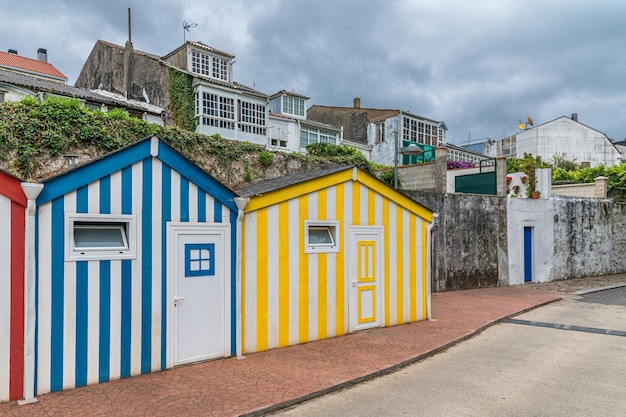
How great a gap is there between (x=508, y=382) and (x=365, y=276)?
3.25 m

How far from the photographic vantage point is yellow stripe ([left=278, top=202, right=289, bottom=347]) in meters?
7.35

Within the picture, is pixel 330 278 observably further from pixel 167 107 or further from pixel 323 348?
pixel 167 107

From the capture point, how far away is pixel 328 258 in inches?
315

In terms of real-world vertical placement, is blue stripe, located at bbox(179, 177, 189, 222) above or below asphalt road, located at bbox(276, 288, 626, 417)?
above

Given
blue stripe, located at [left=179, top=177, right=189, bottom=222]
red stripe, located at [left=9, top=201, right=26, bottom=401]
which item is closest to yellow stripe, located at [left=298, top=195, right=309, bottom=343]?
blue stripe, located at [left=179, top=177, right=189, bottom=222]

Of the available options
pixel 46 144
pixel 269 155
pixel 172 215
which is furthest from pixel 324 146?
pixel 172 215

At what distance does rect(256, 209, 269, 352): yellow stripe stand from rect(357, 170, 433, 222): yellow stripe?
236 centimetres

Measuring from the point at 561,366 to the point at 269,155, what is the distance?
11.6 m

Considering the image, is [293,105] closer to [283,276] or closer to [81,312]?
[283,276]

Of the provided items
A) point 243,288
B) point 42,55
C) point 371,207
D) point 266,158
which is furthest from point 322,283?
point 42,55

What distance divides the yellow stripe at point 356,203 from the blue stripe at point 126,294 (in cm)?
416

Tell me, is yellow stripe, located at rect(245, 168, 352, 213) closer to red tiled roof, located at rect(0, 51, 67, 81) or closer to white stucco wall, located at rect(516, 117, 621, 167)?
red tiled roof, located at rect(0, 51, 67, 81)

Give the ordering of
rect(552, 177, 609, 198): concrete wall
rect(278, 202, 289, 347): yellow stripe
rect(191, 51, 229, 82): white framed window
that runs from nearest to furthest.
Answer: rect(278, 202, 289, 347): yellow stripe, rect(552, 177, 609, 198): concrete wall, rect(191, 51, 229, 82): white framed window

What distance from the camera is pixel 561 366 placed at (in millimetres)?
6688
